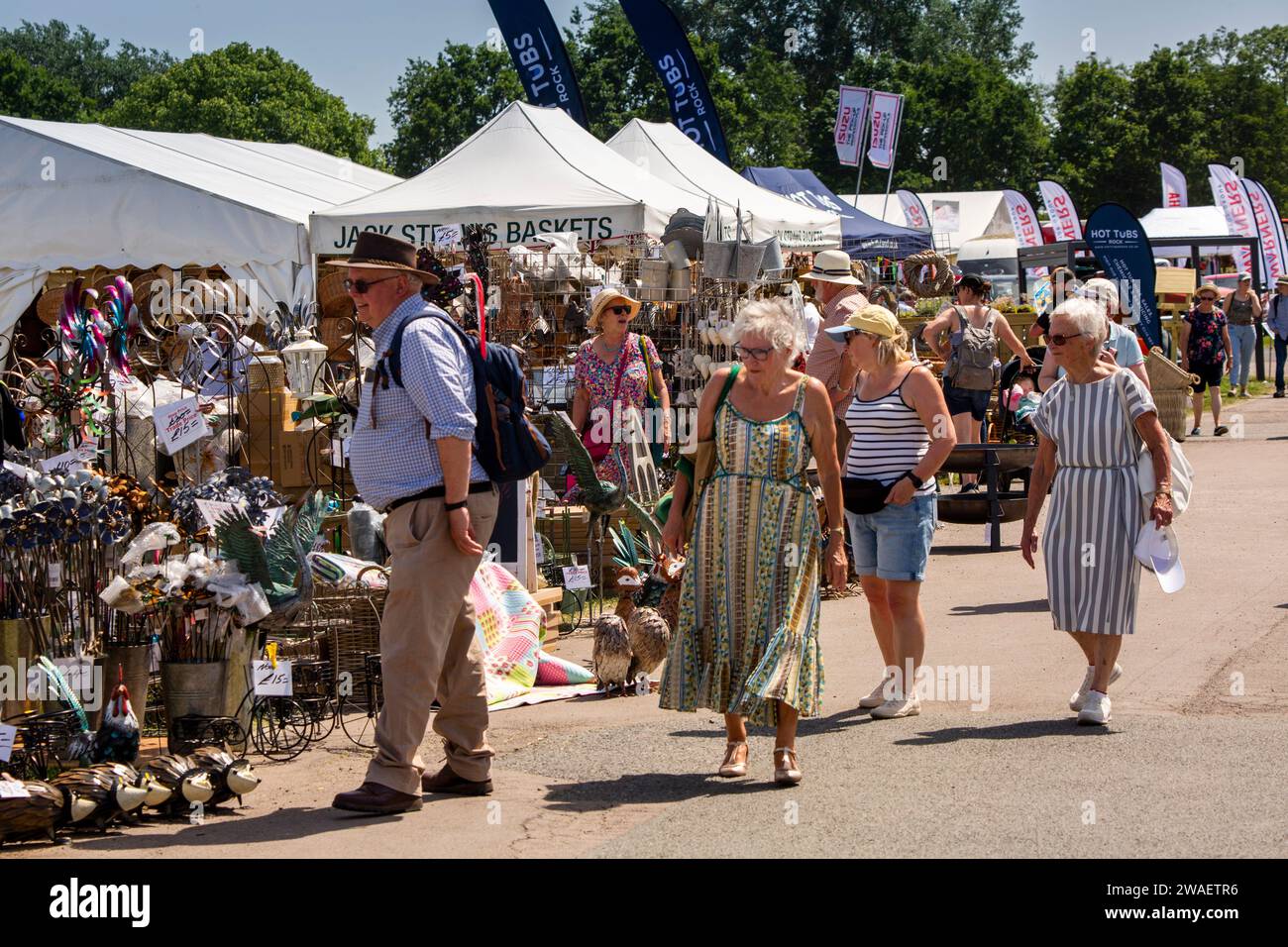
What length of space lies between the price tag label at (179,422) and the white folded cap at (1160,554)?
415 cm

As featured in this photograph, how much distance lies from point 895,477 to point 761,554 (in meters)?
1.23

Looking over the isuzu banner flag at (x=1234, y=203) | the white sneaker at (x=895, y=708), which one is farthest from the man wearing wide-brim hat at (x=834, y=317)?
the isuzu banner flag at (x=1234, y=203)

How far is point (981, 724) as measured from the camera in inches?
256

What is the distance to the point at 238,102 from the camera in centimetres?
5759

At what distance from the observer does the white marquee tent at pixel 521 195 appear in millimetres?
13562

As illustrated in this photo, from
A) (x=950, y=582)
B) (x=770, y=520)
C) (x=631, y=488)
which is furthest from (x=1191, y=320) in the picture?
(x=770, y=520)

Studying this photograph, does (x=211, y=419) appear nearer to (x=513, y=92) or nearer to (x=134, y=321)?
(x=134, y=321)

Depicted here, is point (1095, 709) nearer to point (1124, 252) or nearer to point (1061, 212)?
point (1124, 252)

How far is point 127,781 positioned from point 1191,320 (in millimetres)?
15750

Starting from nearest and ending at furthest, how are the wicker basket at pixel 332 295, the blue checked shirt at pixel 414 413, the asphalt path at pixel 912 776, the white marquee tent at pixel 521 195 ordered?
the asphalt path at pixel 912 776, the blue checked shirt at pixel 414 413, the white marquee tent at pixel 521 195, the wicker basket at pixel 332 295

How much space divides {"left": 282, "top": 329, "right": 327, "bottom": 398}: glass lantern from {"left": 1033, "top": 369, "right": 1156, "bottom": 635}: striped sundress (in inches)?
188

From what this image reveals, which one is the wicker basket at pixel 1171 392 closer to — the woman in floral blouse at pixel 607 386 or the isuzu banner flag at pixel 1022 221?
the woman in floral blouse at pixel 607 386

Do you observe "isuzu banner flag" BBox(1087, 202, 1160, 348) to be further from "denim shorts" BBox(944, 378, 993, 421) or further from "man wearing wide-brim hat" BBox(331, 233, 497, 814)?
"man wearing wide-brim hat" BBox(331, 233, 497, 814)

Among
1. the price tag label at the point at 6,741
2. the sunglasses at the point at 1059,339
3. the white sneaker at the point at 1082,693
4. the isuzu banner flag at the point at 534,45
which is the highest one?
the isuzu banner flag at the point at 534,45
